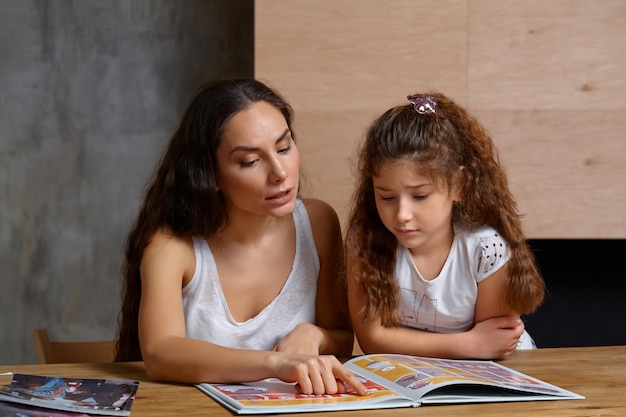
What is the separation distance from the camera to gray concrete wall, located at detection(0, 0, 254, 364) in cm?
323

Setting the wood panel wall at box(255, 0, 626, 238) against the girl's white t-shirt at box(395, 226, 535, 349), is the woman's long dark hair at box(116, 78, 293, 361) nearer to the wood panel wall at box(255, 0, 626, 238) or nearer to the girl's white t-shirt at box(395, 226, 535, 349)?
the girl's white t-shirt at box(395, 226, 535, 349)

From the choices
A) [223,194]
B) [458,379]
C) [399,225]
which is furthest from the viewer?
[223,194]

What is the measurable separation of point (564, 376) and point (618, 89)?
1.40m

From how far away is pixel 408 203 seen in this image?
6.01ft

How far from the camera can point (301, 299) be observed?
2.00m

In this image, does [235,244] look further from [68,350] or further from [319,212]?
[68,350]

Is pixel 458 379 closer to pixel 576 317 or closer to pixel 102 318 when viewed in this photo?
pixel 576 317

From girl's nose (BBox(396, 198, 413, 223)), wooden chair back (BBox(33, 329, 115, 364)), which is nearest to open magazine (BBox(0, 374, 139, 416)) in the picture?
girl's nose (BBox(396, 198, 413, 223))

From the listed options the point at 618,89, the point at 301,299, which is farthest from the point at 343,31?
the point at 301,299

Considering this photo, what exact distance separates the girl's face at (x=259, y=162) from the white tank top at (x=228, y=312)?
0.53ft

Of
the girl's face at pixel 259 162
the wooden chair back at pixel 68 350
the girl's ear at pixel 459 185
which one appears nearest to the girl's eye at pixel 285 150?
the girl's face at pixel 259 162

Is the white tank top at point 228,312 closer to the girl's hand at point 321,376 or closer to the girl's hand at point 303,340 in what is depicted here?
the girl's hand at point 303,340

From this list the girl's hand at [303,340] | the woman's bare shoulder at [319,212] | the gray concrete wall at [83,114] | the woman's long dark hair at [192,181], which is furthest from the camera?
the gray concrete wall at [83,114]

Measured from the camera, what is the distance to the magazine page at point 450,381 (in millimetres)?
1422
